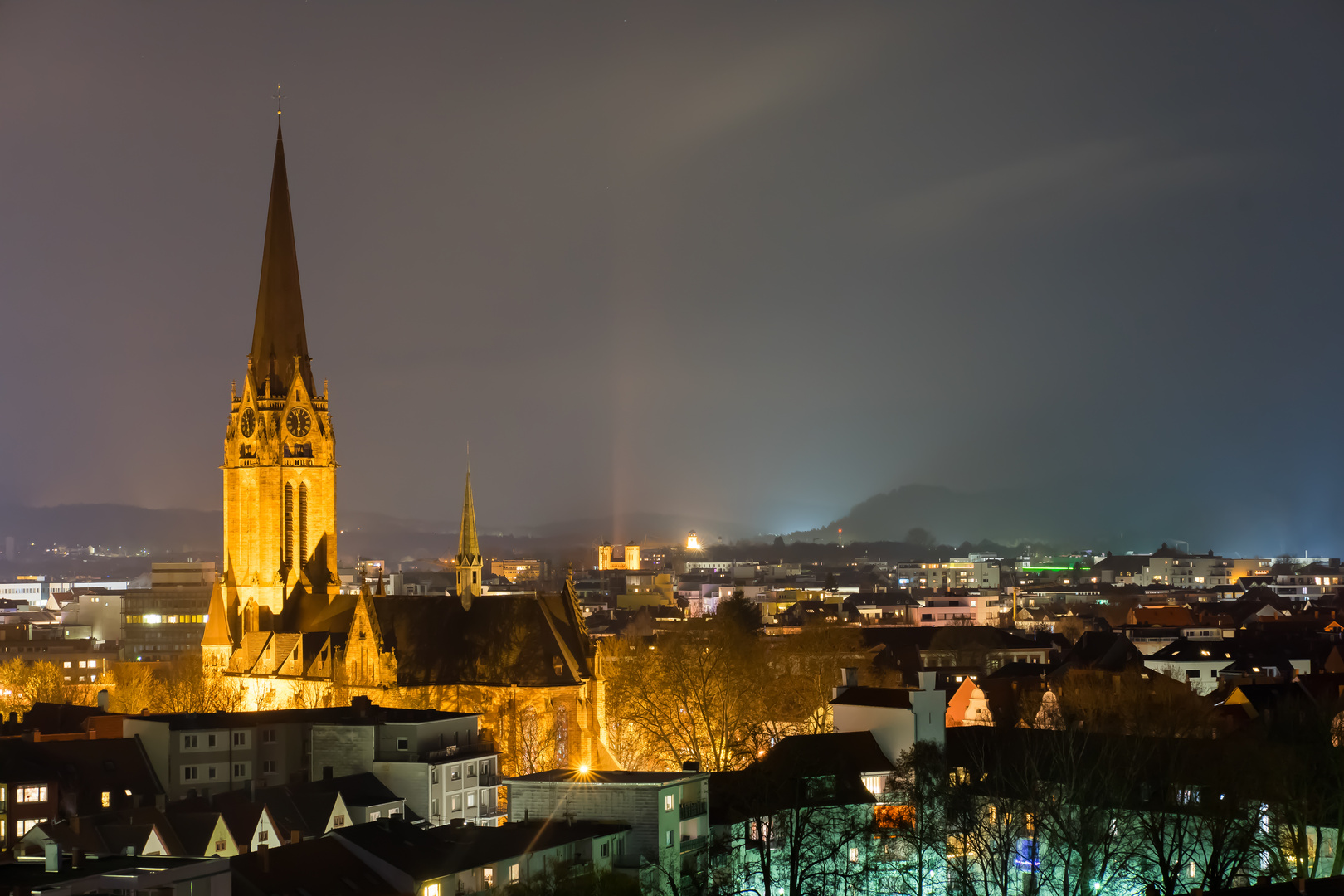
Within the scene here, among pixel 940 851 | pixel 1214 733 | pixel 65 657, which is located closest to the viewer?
pixel 940 851

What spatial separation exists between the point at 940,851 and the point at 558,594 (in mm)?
49676

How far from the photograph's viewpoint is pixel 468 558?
114375 millimetres

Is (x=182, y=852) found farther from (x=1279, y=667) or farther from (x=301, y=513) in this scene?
(x=1279, y=667)

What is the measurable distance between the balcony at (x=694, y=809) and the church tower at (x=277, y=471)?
6053cm

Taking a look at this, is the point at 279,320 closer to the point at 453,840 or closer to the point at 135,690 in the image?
the point at 135,690

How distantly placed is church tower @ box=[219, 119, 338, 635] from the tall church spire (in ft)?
0.19

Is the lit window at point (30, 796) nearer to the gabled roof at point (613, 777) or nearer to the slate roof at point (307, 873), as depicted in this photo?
the gabled roof at point (613, 777)

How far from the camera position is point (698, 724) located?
3834 inches

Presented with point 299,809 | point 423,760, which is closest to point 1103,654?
point 423,760

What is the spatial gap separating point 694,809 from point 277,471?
67645 millimetres

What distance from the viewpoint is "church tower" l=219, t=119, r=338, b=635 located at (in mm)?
119812

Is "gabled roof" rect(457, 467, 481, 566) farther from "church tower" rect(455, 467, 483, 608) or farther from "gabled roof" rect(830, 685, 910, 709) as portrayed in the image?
"gabled roof" rect(830, 685, 910, 709)

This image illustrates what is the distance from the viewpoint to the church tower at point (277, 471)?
393 ft

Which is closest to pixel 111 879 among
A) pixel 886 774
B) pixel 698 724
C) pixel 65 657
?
pixel 886 774
